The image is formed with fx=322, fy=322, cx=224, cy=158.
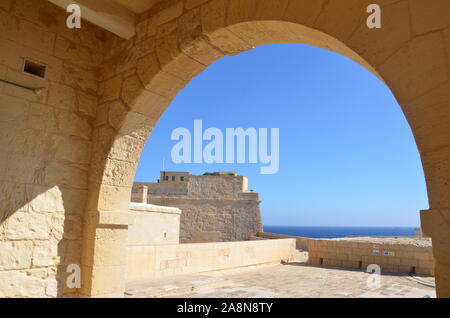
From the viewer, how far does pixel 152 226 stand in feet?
36.2

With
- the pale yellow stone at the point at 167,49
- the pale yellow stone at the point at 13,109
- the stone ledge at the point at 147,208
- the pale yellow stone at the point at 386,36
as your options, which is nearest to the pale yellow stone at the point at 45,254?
the pale yellow stone at the point at 13,109

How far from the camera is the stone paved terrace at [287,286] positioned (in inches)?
243

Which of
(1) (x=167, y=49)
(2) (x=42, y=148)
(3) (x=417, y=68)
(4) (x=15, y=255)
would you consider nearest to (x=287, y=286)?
(4) (x=15, y=255)

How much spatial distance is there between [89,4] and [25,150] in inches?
50.6

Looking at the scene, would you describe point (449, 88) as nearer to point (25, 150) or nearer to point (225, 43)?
point (225, 43)

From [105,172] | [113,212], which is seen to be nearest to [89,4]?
[105,172]

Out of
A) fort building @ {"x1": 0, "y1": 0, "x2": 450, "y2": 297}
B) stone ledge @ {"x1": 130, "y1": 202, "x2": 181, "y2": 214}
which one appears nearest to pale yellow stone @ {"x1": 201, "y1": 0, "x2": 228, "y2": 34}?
fort building @ {"x1": 0, "y1": 0, "x2": 450, "y2": 297}

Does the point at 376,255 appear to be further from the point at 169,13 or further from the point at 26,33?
the point at 26,33

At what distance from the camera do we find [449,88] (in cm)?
123

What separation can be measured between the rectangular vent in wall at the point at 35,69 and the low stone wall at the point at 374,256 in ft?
32.0

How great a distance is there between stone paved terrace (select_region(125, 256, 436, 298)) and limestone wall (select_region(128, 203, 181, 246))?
9.55 ft

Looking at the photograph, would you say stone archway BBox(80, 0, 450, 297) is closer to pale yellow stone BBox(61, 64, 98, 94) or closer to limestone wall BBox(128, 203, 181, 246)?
pale yellow stone BBox(61, 64, 98, 94)

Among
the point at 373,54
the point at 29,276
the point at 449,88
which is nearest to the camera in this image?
the point at 449,88

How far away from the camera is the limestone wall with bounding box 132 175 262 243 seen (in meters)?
23.0
